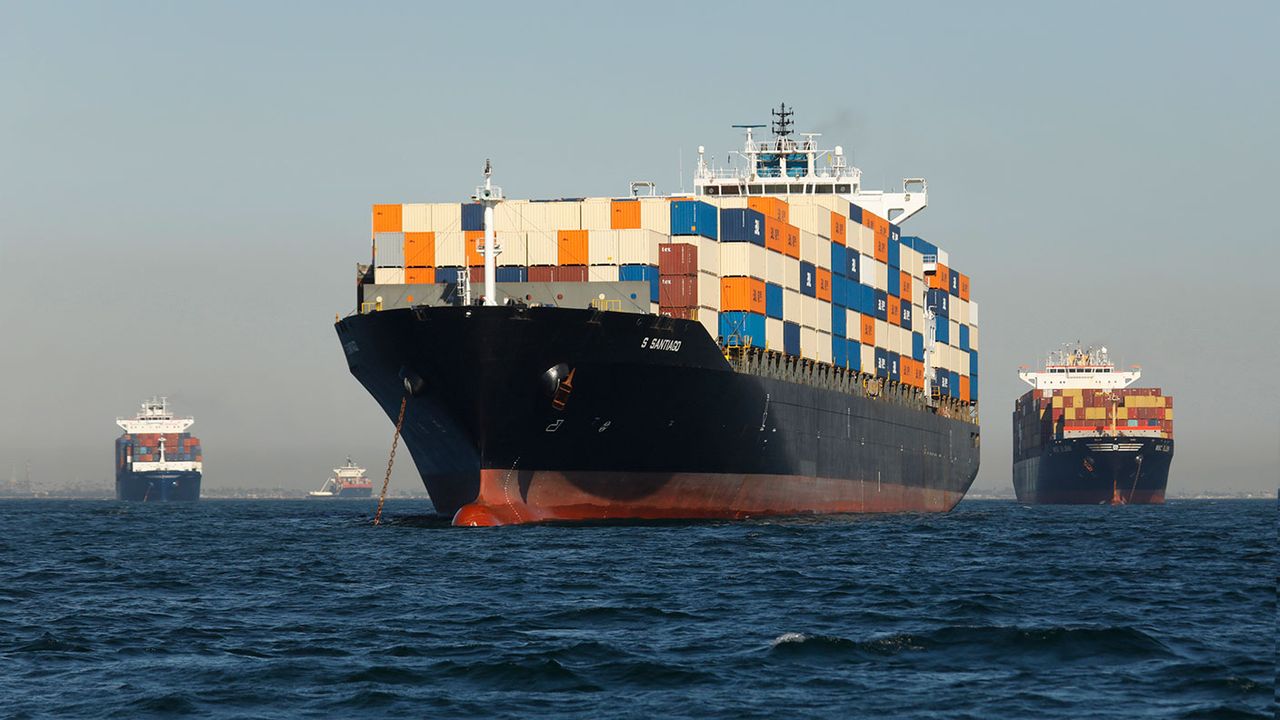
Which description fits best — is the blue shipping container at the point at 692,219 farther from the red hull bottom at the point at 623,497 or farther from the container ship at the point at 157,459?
the container ship at the point at 157,459

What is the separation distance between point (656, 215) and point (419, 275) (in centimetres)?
857

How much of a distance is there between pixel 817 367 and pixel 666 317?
15.6 m

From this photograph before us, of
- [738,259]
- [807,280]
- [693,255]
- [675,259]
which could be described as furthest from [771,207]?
[675,259]

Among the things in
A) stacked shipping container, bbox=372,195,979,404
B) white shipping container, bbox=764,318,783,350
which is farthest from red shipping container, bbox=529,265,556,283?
white shipping container, bbox=764,318,783,350

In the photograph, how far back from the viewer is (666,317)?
161 ft

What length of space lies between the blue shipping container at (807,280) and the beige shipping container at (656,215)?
916 centimetres

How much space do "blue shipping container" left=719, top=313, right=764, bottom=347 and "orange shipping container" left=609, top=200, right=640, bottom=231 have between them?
4.87 metres

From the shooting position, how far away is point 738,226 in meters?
57.2

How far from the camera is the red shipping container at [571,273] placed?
52.8 metres

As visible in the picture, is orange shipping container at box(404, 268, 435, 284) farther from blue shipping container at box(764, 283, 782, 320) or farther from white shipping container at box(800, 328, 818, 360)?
white shipping container at box(800, 328, 818, 360)

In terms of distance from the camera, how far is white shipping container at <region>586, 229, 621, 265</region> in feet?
173

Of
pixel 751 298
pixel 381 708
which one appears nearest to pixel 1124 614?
pixel 381 708

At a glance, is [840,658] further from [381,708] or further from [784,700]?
[381,708]

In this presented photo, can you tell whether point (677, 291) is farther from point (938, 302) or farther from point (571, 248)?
point (938, 302)
